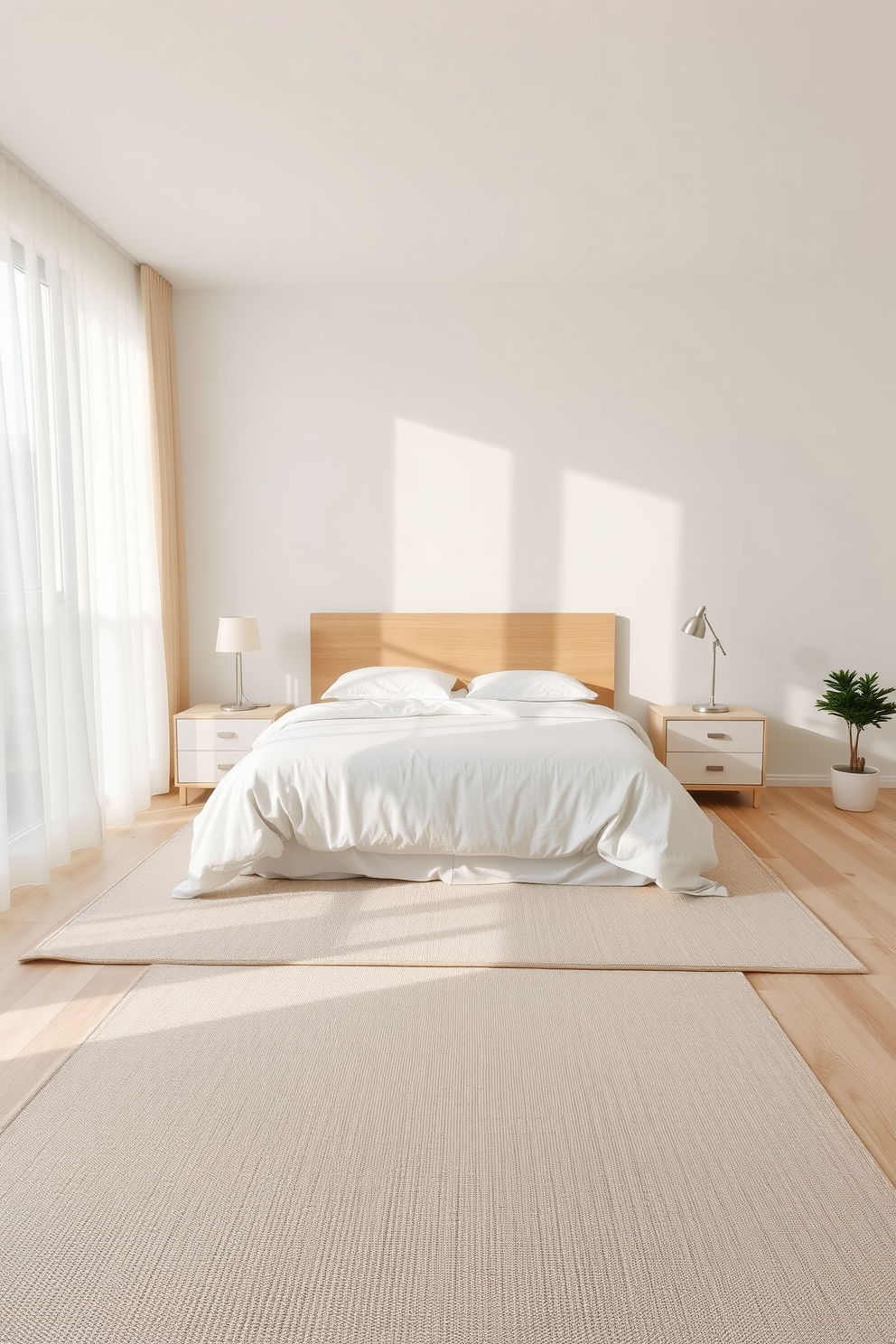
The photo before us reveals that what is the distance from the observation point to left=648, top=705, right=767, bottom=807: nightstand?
430cm

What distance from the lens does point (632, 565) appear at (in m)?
4.69

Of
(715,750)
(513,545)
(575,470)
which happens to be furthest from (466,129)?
(715,750)

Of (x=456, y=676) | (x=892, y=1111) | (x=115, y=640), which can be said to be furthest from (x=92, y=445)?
(x=892, y=1111)

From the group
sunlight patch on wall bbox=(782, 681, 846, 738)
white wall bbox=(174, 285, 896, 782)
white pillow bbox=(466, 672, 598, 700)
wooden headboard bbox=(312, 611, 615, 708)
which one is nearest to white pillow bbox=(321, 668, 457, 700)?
white pillow bbox=(466, 672, 598, 700)

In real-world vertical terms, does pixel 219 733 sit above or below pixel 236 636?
below

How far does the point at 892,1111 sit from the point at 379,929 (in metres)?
1.48

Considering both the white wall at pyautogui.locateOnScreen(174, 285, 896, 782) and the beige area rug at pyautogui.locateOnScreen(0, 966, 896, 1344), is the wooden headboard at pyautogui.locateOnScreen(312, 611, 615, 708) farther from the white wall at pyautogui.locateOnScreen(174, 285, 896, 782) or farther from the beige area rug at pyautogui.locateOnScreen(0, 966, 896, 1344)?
the beige area rug at pyautogui.locateOnScreen(0, 966, 896, 1344)

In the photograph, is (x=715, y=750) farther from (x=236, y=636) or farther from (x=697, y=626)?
(x=236, y=636)

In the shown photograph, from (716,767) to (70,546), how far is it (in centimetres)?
307

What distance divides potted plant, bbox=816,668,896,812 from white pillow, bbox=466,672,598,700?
1206mm

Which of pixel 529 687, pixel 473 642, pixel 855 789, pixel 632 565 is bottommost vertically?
pixel 855 789

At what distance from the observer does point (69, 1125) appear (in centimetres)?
181

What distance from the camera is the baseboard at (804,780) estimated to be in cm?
474

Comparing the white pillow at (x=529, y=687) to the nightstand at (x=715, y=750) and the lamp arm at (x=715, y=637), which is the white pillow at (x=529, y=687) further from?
the lamp arm at (x=715, y=637)
